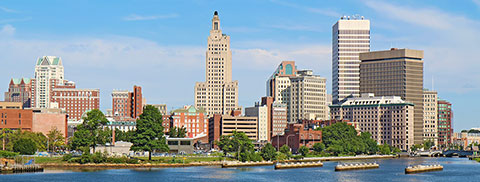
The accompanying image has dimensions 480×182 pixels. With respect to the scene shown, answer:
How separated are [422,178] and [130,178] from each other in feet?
239

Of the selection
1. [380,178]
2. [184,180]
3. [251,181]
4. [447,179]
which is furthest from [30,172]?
[447,179]

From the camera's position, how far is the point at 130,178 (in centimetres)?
17900

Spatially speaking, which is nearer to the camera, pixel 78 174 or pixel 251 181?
pixel 251 181

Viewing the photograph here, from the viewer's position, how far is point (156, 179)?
177125mm

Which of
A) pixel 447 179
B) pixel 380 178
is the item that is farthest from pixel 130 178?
pixel 447 179

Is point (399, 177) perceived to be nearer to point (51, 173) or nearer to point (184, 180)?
point (184, 180)

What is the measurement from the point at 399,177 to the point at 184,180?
58068 millimetres

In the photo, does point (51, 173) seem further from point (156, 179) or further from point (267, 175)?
point (267, 175)

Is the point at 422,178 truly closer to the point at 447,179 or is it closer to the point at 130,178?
the point at 447,179

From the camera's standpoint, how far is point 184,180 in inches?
6841

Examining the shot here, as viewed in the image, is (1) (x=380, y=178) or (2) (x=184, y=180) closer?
(2) (x=184, y=180)

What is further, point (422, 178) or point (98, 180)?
point (422, 178)

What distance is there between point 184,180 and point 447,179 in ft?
220

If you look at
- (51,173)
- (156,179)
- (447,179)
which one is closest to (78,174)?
(51,173)
